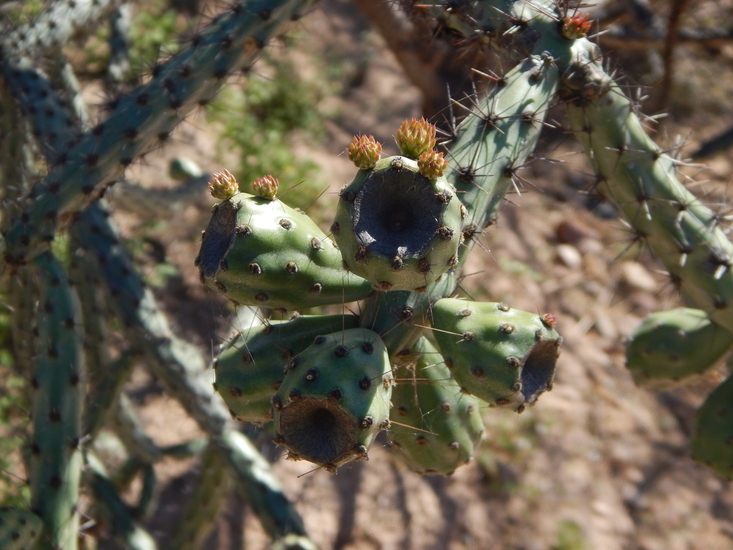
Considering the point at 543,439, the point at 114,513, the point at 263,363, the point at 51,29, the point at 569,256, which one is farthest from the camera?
the point at 569,256

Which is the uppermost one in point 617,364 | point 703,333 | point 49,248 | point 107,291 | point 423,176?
point 423,176

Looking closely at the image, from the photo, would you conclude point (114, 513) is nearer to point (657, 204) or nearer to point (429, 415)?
point (429, 415)

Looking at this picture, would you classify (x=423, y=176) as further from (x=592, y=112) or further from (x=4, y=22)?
(x=4, y=22)

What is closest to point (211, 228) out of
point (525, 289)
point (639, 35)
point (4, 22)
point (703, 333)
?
point (703, 333)

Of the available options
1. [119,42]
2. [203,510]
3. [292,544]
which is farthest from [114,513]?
[119,42]

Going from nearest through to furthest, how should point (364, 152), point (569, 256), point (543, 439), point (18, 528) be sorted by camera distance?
1. point (364, 152)
2. point (18, 528)
3. point (543, 439)
4. point (569, 256)

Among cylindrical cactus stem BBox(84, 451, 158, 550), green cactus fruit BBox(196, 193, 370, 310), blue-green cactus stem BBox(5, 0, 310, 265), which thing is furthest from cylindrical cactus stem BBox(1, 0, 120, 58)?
green cactus fruit BBox(196, 193, 370, 310)

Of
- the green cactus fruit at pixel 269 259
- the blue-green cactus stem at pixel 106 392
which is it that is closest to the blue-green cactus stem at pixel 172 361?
the blue-green cactus stem at pixel 106 392
